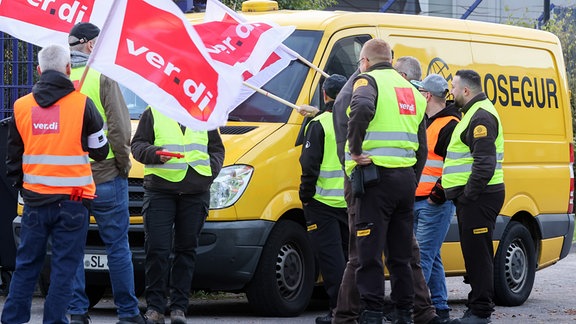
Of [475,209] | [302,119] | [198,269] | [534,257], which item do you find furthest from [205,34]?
[534,257]

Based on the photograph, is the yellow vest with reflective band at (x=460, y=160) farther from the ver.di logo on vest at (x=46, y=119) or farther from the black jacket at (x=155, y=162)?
the ver.di logo on vest at (x=46, y=119)

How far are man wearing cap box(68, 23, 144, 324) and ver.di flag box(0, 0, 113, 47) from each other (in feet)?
2.01

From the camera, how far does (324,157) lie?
31.9 ft

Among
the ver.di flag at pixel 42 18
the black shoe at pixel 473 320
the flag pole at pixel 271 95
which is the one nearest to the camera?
the ver.di flag at pixel 42 18

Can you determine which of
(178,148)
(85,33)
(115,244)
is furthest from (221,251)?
(85,33)

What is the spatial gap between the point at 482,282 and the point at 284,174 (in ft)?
5.49

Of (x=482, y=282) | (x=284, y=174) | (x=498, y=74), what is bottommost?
(x=482, y=282)

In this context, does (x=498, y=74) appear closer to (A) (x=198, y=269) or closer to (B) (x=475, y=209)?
(B) (x=475, y=209)

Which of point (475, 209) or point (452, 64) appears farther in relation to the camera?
point (452, 64)

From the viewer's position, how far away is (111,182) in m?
8.74

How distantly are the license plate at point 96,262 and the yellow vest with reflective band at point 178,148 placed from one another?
93 centimetres

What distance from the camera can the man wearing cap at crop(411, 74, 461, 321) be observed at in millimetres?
9992

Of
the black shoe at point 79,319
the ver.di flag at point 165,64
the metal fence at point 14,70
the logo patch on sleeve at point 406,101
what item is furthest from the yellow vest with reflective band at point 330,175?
the metal fence at point 14,70

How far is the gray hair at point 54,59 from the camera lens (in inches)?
314
